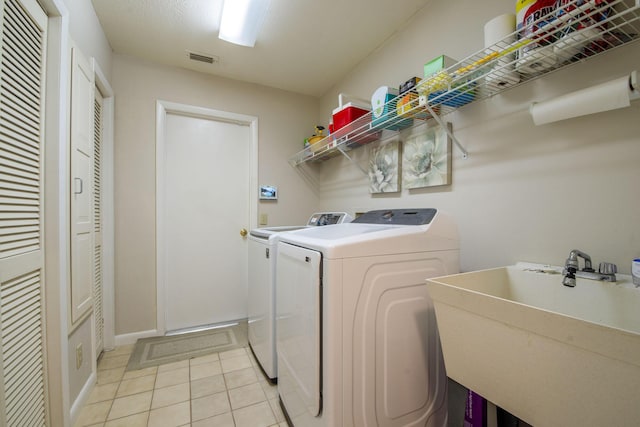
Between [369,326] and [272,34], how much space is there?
6.93 feet

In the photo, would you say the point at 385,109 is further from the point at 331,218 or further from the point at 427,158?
the point at 331,218

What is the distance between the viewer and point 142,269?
2.35m

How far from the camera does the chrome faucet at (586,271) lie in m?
0.87

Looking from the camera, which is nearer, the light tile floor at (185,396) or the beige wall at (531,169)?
the beige wall at (531,169)

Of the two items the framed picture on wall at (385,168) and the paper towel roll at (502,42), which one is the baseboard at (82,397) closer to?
the framed picture on wall at (385,168)

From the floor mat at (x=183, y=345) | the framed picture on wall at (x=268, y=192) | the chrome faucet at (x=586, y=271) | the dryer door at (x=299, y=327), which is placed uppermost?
the framed picture on wall at (x=268, y=192)

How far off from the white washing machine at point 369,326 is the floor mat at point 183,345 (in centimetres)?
120

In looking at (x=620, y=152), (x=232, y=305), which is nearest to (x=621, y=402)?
(x=620, y=152)

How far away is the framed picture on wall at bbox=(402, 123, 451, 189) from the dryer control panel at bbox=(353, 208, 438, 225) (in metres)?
0.32

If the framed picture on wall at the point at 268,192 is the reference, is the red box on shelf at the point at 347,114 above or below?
above

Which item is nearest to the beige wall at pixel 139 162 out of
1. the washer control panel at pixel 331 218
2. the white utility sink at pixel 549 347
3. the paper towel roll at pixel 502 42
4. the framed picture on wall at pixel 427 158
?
the washer control panel at pixel 331 218

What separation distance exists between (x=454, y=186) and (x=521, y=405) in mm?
1054

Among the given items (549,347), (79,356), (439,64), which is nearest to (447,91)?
(439,64)

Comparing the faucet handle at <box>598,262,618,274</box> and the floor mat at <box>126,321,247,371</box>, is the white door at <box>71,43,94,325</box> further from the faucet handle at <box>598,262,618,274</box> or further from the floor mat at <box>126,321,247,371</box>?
the faucet handle at <box>598,262,618,274</box>
